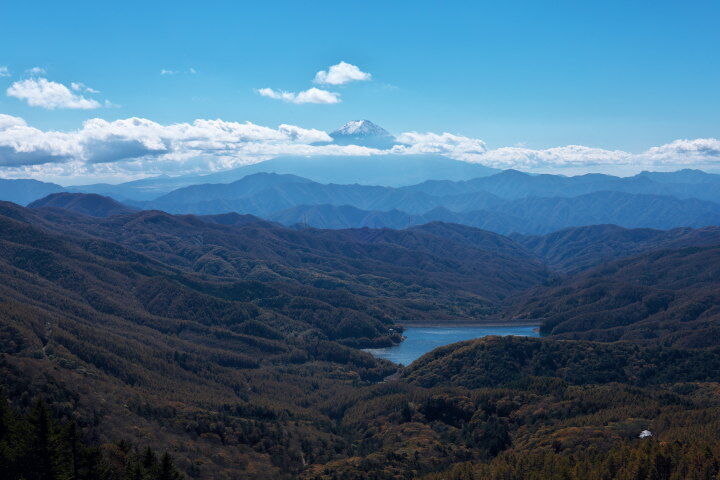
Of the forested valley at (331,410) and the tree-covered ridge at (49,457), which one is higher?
the tree-covered ridge at (49,457)

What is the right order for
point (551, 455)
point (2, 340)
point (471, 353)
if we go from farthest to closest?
point (471, 353) < point (2, 340) < point (551, 455)

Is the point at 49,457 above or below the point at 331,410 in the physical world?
above

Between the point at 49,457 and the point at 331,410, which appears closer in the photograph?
the point at 49,457

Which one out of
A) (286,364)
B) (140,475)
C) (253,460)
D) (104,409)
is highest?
(140,475)

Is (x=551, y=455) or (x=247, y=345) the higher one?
(x=551, y=455)

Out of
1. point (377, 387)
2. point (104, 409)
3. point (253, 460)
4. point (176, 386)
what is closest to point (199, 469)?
point (253, 460)

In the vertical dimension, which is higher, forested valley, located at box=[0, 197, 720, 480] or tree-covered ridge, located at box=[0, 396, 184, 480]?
tree-covered ridge, located at box=[0, 396, 184, 480]

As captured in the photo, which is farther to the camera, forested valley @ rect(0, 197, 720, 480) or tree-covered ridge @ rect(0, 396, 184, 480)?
forested valley @ rect(0, 197, 720, 480)

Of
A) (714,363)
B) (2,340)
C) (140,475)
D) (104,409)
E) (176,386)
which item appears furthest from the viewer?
(714,363)

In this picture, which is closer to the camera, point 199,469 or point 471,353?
point 199,469

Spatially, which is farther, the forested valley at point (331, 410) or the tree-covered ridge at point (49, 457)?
the forested valley at point (331, 410)

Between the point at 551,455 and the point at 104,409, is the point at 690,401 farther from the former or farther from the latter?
the point at 104,409
